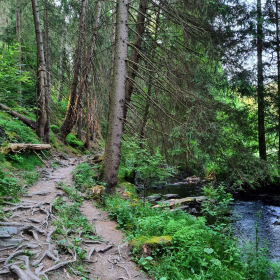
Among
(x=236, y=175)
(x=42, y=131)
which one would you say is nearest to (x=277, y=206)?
(x=236, y=175)

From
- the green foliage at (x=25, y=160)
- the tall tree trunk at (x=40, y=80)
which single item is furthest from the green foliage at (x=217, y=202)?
the tall tree trunk at (x=40, y=80)

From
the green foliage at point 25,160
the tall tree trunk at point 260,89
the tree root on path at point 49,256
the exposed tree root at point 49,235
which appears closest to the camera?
the tree root on path at point 49,256

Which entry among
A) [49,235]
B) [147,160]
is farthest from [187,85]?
[49,235]

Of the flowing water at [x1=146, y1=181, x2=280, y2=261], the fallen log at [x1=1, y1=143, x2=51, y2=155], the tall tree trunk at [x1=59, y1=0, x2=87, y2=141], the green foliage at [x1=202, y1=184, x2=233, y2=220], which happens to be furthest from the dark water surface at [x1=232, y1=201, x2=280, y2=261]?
the tall tree trunk at [x1=59, y1=0, x2=87, y2=141]

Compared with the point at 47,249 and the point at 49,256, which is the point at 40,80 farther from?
the point at 49,256

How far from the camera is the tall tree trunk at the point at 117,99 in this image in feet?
22.7

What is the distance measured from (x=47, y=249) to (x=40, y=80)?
346 inches

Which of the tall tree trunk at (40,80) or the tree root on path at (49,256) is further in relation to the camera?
the tall tree trunk at (40,80)

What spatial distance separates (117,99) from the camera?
7.03 metres

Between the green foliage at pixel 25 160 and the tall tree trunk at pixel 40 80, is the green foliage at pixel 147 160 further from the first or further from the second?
the tall tree trunk at pixel 40 80

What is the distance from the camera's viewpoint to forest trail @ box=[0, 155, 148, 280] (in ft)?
9.24

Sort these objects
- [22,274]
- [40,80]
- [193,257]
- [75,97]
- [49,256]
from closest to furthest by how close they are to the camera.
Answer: [22,274]
[49,256]
[193,257]
[40,80]
[75,97]

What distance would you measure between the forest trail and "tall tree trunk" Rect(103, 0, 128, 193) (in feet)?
6.80

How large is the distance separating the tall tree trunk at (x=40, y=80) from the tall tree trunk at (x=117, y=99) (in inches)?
164
